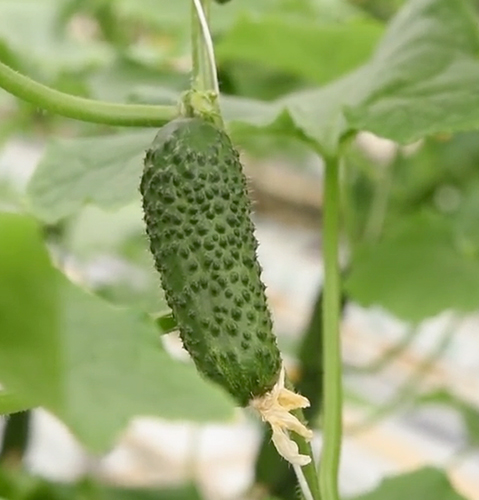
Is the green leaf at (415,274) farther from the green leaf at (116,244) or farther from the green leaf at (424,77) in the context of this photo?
the green leaf at (116,244)

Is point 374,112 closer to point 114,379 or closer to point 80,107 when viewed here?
point 80,107

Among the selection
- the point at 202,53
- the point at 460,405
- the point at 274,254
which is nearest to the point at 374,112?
the point at 202,53

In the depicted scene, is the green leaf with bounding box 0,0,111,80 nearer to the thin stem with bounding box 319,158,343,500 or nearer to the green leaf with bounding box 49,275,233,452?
the thin stem with bounding box 319,158,343,500

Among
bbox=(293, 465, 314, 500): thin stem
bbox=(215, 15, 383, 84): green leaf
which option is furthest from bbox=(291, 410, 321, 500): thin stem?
bbox=(215, 15, 383, 84): green leaf

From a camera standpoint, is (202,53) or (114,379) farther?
(202,53)

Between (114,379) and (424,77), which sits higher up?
(424,77)

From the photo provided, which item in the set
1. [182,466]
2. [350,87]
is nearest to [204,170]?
[350,87]

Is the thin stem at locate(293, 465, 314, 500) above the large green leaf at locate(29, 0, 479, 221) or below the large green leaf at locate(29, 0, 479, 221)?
below

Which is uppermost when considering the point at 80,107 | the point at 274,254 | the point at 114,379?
the point at 274,254
